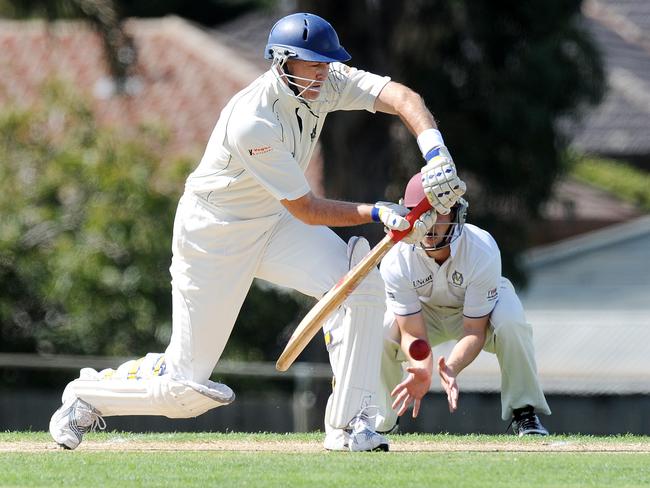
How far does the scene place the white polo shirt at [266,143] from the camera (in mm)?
7223

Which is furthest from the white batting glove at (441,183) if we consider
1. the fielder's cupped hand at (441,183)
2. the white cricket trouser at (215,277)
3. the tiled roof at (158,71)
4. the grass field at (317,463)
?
the tiled roof at (158,71)

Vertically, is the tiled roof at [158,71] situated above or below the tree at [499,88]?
above

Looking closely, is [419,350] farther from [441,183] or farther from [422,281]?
[441,183]

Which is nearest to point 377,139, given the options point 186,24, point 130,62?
point 130,62

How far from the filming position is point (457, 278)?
342 inches

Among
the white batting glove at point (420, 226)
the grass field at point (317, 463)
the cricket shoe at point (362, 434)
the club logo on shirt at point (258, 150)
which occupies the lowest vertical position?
the grass field at point (317, 463)

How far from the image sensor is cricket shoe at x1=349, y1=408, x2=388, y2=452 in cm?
735

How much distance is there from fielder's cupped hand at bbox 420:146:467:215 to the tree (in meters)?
12.1

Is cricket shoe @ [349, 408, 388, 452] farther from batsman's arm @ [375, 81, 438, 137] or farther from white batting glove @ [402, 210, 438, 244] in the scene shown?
batsman's arm @ [375, 81, 438, 137]

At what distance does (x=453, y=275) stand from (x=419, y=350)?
0.94 m

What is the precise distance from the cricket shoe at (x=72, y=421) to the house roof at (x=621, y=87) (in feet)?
79.1

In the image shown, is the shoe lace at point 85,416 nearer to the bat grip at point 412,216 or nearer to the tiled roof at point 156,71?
the bat grip at point 412,216

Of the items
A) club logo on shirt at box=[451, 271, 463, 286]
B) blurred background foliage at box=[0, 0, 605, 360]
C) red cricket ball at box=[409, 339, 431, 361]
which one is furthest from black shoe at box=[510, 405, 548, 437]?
blurred background foliage at box=[0, 0, 605, 360]

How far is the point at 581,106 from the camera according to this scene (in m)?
20.4
